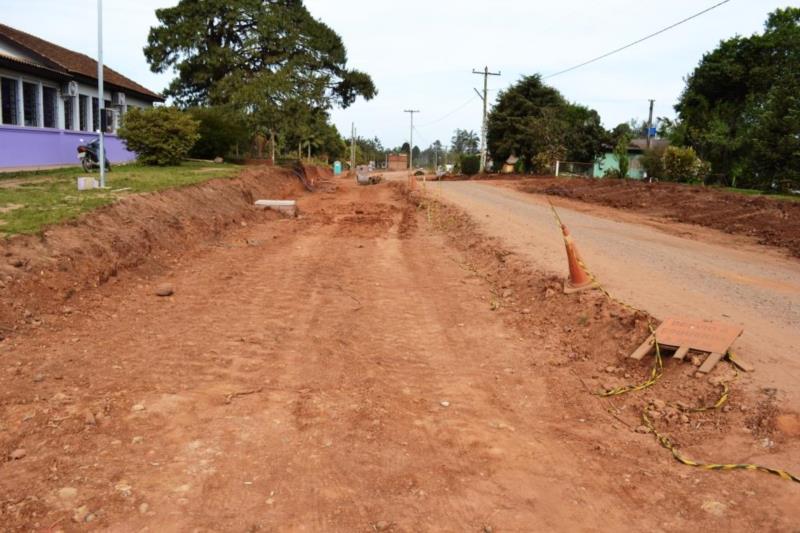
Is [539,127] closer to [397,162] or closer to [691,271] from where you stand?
[691,271]

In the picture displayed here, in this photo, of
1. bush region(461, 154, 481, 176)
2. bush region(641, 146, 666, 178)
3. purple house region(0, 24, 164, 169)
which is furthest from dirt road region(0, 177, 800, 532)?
bush region(461, 154, 481, 176)

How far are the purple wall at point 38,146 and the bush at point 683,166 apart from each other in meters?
29.4

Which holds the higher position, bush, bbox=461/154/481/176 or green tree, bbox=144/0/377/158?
green tree, bbox=144/0/377/158

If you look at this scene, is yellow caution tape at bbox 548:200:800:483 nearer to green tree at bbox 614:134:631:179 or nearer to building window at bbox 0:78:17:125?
building window at bbox 0:78:17:125

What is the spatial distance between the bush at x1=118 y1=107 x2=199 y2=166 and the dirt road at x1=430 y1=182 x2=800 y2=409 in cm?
1146

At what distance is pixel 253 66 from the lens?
33188mm

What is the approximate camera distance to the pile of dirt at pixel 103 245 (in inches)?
294

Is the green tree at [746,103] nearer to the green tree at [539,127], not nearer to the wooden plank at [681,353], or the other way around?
the green tree at [539,127]

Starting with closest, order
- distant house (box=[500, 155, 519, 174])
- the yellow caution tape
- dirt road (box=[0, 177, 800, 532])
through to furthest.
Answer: dirt road (box=[0, 177, 800, 532]) → the yellow caution tape → distant house (box=[500, 155, 519, 174])

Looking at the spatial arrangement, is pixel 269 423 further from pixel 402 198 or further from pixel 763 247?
pixel 402 198

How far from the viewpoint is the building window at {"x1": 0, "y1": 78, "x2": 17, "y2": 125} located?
20.7 metres

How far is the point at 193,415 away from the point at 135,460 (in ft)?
2.52

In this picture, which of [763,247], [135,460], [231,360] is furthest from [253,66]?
[135,460]

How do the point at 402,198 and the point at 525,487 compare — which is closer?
the point at 525,487
